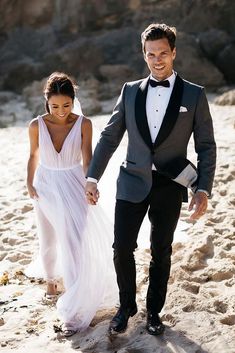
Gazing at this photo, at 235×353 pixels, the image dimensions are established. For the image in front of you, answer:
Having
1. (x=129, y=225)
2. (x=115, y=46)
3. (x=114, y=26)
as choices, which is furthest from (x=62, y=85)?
(x=114, y=26)

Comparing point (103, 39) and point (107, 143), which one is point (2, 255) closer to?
point (107, 143)

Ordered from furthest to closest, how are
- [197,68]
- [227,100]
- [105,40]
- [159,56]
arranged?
[105,40] < [197,68] < [227,100] < [159,56]

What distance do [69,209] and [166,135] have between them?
0.84 m

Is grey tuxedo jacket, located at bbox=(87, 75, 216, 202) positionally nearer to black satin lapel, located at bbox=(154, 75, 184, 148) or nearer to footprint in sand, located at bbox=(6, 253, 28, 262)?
black satin lapel, located at bbox=(154, 75, 184, 148)

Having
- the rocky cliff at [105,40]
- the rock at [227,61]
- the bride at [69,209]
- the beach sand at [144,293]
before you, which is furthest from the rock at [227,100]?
the bride at [69,209]

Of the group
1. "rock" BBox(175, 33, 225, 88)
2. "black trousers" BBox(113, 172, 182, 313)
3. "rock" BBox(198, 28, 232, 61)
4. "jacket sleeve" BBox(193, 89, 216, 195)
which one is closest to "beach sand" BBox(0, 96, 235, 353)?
"black trousers" BBox(113, 172, 182, 313)

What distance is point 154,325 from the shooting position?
3025mm

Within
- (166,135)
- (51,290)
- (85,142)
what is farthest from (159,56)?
(51,290)

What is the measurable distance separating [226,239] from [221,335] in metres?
1.46

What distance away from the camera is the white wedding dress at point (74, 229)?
10.5 ft

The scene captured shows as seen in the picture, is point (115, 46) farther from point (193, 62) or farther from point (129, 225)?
point (129, 225)

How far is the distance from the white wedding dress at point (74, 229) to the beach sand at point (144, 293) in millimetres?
137

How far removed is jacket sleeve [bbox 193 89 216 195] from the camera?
2811 mm

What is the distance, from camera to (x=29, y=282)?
3.95 m
